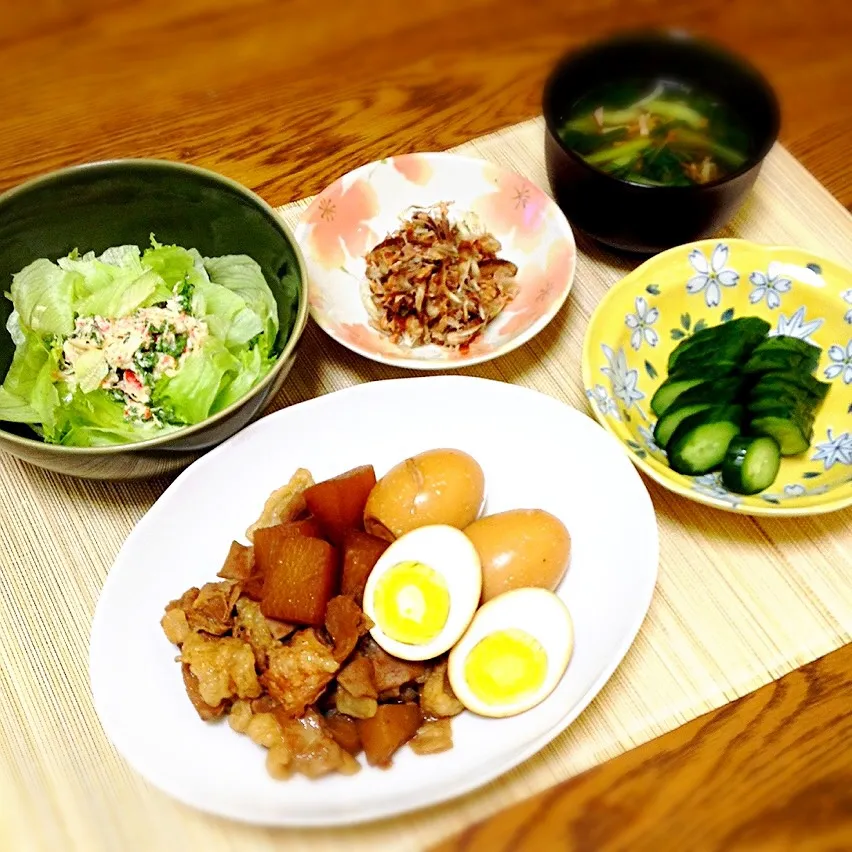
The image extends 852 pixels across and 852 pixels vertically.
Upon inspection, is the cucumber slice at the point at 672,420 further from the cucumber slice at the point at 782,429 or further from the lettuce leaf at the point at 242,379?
the lettuce leaf at the point at 242,379

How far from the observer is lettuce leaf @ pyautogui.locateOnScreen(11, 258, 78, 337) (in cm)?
160

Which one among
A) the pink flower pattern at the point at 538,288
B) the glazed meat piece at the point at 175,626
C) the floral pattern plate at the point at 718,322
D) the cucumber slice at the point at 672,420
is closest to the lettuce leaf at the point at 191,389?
the glazed meat piece at the point at 175,626

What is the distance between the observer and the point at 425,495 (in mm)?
1404

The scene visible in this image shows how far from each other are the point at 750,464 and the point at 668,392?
0.23 meters

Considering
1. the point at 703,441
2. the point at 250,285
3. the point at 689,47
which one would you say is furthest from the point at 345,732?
the point at 689,47

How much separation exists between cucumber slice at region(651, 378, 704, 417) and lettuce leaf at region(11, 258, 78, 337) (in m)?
1.12

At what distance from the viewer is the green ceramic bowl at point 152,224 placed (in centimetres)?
149

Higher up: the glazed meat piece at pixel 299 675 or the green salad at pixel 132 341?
the green salad at pixel 132 341

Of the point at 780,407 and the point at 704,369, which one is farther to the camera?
the point at 704,369

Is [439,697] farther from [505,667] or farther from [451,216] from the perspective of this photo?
[451,216]

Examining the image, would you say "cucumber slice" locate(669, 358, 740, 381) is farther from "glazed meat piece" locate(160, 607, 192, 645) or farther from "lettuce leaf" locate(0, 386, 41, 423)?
"lettuce leaf" locate(0, 386, 41, 423)

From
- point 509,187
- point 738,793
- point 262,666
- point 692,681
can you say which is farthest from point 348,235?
point 738,793

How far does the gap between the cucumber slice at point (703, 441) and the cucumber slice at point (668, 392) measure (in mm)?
96

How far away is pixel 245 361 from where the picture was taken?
161 cm
